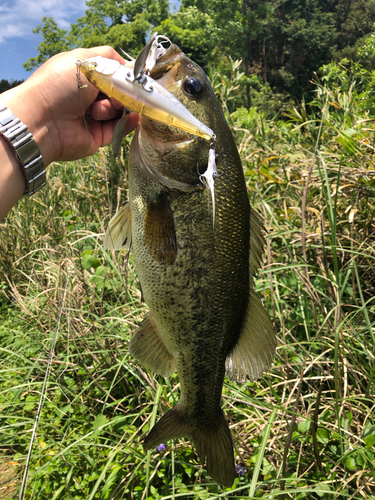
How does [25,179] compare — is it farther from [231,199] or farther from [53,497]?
[53,497]

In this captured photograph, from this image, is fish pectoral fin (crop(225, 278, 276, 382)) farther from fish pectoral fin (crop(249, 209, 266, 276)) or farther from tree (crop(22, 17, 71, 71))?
tree (crop(22, 17, 71, 71))

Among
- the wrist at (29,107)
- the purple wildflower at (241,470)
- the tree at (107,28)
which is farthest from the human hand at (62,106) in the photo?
the tree at (107,28)

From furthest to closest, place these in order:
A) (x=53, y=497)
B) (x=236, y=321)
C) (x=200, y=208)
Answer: (x=53, y=497) < (x=236, y=321) < (x=200, y=208)

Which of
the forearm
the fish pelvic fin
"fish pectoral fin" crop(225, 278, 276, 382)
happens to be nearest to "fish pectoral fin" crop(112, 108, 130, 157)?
the forearm

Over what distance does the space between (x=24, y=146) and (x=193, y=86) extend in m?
0.82

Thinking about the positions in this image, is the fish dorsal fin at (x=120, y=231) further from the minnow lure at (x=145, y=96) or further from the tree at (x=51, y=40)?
the tree at (x=51, y=40)

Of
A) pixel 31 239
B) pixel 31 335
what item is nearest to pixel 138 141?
pixel 31 335

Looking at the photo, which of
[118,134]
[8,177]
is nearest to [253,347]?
[118,134]

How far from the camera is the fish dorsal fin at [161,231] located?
1.38 m

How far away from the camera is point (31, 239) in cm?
464

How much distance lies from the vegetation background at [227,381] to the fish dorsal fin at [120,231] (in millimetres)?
77

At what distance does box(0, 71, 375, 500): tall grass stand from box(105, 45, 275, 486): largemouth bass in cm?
38

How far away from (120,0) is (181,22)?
1783cm

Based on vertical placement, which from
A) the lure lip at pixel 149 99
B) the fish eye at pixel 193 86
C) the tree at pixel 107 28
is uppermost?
the lure lip at pixel 149 99
